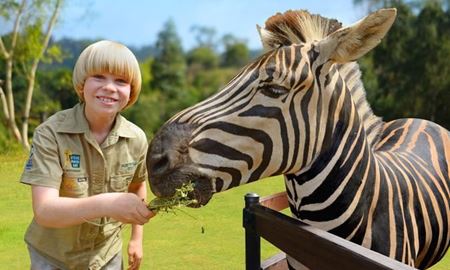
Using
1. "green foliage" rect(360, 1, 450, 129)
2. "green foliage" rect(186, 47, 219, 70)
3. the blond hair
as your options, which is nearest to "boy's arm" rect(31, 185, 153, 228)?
the blond hair

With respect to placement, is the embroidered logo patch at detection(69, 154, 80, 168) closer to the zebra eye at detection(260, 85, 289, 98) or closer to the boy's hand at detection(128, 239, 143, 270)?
the boy's hand at detection(128, 239, 143, 270)

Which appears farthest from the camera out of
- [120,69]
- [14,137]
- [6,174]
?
[14,137]

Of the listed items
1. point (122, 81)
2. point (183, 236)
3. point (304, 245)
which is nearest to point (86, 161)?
point (122, 81)

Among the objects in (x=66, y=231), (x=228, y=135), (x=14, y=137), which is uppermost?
(x=228, y=135)

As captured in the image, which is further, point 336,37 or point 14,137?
point 14,137

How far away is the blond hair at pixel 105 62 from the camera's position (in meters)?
1.73

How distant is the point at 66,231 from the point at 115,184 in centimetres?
21

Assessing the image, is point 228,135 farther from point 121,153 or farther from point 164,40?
point 164,40

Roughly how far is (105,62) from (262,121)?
19.8 inches

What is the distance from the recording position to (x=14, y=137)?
14.1 m

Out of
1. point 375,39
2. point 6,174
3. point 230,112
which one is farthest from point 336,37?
point 6,174

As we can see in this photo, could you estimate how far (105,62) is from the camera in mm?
1729

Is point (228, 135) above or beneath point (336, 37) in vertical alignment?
beneath

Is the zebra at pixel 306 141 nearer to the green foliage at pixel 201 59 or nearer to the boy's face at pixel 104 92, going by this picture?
the boy's face at pixel 104 92
